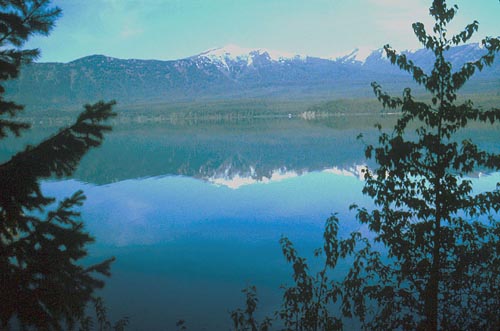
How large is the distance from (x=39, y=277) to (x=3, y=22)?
249 centimetres

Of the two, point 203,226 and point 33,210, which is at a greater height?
point 33,210

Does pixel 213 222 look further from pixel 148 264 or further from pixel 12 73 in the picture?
pixel 12 73

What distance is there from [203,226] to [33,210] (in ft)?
57.2

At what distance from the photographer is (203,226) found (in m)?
21.2

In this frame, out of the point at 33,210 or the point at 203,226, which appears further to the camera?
the point at 203,226

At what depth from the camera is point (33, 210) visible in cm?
396

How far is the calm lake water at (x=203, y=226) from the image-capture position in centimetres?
1229

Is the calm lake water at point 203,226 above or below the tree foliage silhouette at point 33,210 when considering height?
below

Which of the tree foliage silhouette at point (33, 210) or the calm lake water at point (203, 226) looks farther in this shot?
the calm lake water at point (203, 226)

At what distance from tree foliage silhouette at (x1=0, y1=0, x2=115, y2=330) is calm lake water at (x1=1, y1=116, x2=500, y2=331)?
24.0ft

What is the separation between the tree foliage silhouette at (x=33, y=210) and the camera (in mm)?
3609

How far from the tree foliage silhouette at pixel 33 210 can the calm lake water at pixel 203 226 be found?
7.33m

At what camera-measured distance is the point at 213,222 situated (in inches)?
856

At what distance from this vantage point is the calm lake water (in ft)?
40.3
